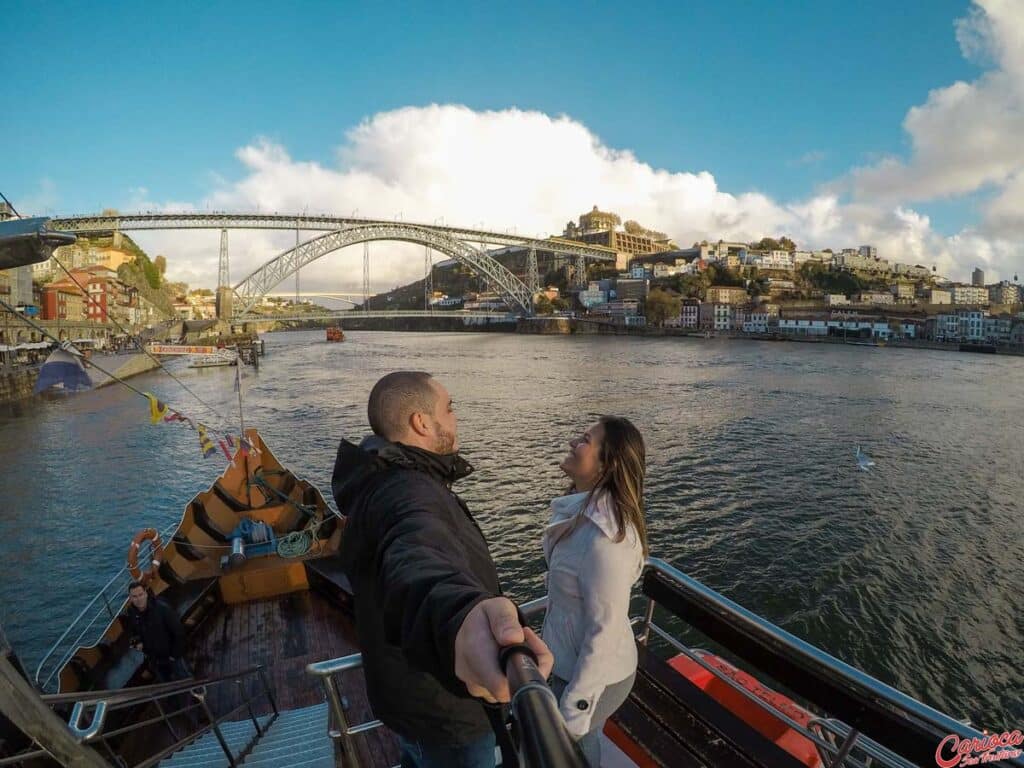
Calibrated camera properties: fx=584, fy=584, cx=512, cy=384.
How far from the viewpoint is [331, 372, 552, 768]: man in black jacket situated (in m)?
0.57

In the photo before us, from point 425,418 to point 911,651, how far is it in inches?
249

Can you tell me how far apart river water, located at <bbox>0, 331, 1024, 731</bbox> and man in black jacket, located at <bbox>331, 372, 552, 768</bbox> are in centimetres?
552

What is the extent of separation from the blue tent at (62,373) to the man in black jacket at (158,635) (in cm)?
350

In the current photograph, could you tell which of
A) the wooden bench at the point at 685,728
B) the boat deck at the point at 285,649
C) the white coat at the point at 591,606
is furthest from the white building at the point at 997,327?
the white coat at the point at 591,606

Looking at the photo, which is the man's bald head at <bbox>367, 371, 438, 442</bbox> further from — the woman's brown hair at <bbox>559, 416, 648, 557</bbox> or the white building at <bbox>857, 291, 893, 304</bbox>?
the white building at <bbox>857, 291, 893, 304</bbox>

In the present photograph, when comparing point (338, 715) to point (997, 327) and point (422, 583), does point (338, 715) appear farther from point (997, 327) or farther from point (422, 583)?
point (997, 327)

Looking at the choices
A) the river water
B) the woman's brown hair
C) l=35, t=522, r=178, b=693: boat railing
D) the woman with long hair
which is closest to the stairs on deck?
the woman with long hair

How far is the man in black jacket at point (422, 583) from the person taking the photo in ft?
1.88

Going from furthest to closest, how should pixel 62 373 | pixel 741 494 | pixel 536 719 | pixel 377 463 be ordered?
pixel 741 494 < pixel 62 373 < pixel 377 463 < pixel 536 719

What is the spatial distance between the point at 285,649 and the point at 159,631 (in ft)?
2.60

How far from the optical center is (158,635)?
340 cm

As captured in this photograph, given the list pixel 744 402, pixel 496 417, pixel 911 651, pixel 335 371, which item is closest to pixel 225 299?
pixel 335 371

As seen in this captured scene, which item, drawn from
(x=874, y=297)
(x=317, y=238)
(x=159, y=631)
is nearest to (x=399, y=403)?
(x=159, y=631)

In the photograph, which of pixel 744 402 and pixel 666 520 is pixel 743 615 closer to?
pixel 666 520
